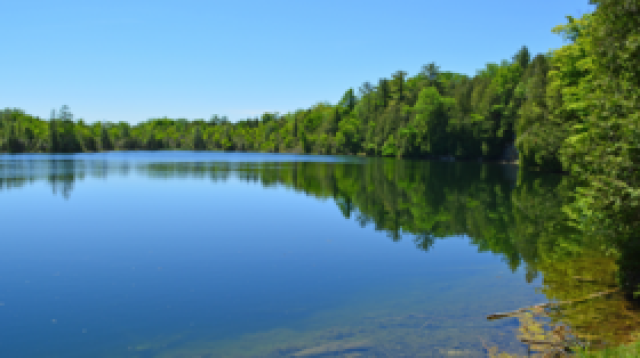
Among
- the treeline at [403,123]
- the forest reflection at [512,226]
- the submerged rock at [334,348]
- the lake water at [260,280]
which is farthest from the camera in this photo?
the treeline at [403,123]

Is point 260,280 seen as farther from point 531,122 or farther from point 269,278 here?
point 531,122

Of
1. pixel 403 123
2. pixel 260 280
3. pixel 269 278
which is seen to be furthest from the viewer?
pixel 403 123

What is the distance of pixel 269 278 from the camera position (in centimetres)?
1328

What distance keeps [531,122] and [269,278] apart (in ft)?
176

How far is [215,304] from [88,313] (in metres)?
2.86

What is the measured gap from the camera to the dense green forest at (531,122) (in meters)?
10.7

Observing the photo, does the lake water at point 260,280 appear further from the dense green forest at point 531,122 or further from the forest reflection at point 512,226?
the dense green forest at point 531,122

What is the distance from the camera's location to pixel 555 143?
51.3m

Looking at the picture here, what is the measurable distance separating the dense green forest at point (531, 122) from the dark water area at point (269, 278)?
2.84 meters

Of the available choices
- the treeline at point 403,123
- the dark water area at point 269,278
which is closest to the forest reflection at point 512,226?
the dark water area at point 269,278

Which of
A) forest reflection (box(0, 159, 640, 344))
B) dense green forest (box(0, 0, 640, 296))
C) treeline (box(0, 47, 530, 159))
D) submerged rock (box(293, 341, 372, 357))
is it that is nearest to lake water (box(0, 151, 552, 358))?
submerged rock (box(293, 341, 372, 357))

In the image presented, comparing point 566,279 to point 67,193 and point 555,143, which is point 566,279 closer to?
point 67,193

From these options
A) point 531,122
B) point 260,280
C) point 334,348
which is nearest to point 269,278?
point 260,280

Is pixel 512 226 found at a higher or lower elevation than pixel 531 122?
lower
